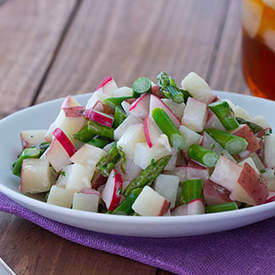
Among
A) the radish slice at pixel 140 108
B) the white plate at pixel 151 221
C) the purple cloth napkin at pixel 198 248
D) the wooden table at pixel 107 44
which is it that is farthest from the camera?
the wooden table at pixel 107 44

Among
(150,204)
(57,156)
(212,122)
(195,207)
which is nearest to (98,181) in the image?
(57,156)

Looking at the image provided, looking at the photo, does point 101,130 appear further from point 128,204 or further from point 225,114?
point 225,114

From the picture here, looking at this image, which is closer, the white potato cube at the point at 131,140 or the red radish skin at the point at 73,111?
the white potato cube at the point at 131,140

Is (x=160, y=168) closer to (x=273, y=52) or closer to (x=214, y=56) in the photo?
(x=273, y=52)

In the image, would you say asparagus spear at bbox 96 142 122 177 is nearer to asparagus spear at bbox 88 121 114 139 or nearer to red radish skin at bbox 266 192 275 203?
asparagus spear at bbox 88 121 114 139

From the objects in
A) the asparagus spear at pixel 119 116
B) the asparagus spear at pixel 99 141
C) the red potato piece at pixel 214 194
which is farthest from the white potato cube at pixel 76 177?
the red potato piece at pixel 214 194

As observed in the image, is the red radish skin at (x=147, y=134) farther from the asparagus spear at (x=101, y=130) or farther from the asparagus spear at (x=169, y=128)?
the asparagus spear at (x=101, y=130)

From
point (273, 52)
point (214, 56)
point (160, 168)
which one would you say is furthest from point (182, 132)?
point (214, 56)
